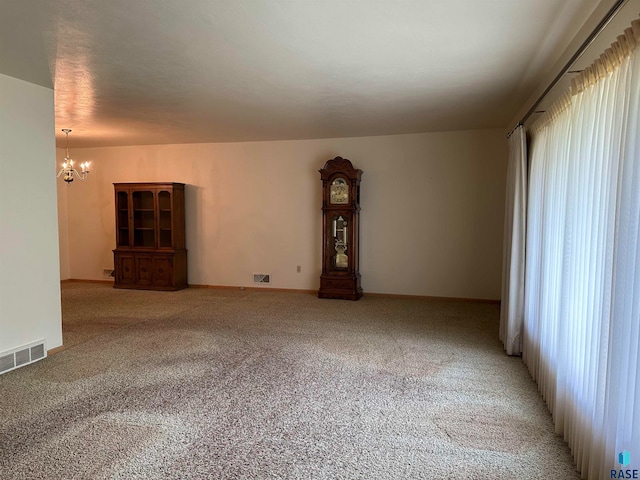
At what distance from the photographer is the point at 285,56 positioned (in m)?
3.04

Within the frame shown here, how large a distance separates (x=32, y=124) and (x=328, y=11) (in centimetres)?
295

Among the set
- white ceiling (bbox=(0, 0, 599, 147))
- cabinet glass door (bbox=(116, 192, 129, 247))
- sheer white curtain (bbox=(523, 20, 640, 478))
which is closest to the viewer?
sheer white curtain (bbox=(523, 20, 640, 478))

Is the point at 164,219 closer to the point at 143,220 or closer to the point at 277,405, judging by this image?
the point at 143,220

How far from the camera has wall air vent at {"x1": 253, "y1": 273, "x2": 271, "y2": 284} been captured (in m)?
6.91

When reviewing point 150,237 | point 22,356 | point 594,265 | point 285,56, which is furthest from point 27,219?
point 594,265

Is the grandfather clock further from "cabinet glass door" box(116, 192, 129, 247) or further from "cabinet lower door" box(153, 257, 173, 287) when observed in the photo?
"cabinet glass door" box(116, 192, 129, 247)

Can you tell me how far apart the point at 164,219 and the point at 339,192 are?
10.3 ft

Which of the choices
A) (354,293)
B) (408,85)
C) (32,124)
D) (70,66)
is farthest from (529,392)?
(32,124)

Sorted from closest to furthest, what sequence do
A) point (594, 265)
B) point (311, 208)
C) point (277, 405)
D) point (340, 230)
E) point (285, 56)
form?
point (594, 265), point (277, 405), point (285, 56), point (340, 230), point (311, 208)

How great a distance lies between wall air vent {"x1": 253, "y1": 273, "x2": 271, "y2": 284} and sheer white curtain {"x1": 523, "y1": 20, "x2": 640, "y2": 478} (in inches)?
178

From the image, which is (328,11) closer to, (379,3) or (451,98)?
(379,3)

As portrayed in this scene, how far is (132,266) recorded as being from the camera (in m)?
7.02

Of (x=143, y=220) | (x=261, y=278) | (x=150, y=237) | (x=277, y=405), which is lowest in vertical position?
(x=277, y=405)

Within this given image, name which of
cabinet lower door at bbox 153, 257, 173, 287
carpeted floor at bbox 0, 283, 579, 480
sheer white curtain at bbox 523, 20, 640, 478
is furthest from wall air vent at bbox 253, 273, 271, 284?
sheer white curtain at bbox 523, 20, 640, 478
